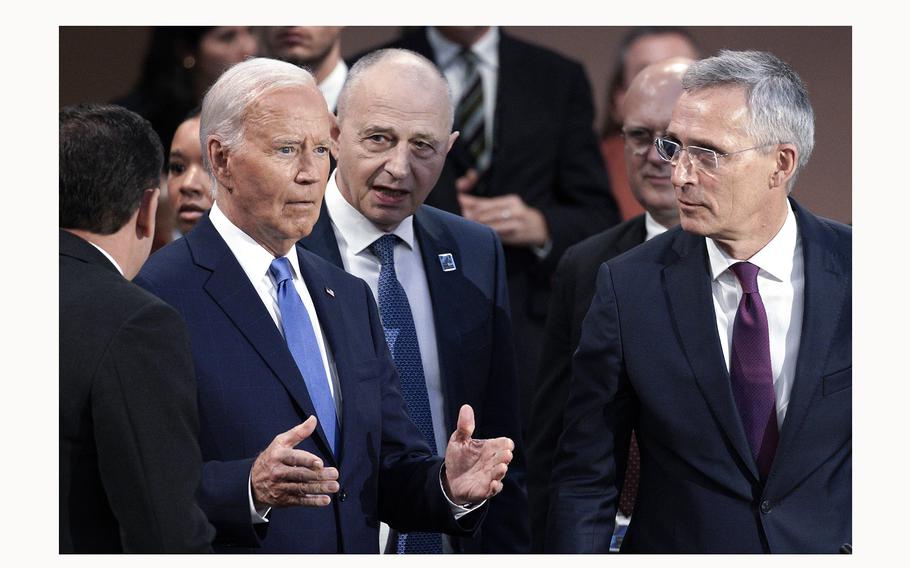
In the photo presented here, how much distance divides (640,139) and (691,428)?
115 centimetres

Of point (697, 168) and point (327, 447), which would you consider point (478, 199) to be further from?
point (327, 447)

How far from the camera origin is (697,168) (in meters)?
3.01

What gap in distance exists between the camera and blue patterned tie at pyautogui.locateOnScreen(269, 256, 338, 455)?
111 inches

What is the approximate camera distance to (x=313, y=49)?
13.5ft

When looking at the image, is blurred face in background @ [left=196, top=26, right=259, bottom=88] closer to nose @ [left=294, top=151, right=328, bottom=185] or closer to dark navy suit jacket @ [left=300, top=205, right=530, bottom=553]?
dark navy suit jacket @ [left=300, top=205, right=530, bottom=553]

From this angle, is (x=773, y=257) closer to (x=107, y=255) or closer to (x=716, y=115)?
(x=716, y=115)

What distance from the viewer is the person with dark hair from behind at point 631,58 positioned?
497 cm

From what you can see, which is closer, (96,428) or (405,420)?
(96,428)

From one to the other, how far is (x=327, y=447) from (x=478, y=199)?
1625 millimetres

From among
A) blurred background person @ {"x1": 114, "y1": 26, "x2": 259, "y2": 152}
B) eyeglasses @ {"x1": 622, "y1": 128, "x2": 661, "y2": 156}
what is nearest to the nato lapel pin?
eyeglasses @ {"x1": 622, "y1": 128, "x2": 661, "y2": 156}

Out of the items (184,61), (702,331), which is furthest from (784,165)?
(184,61)

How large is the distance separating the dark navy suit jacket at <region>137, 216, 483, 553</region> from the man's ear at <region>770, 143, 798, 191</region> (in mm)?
945

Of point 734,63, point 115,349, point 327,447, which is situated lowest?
point 327,447

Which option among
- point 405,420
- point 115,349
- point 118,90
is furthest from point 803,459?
point 118,90
